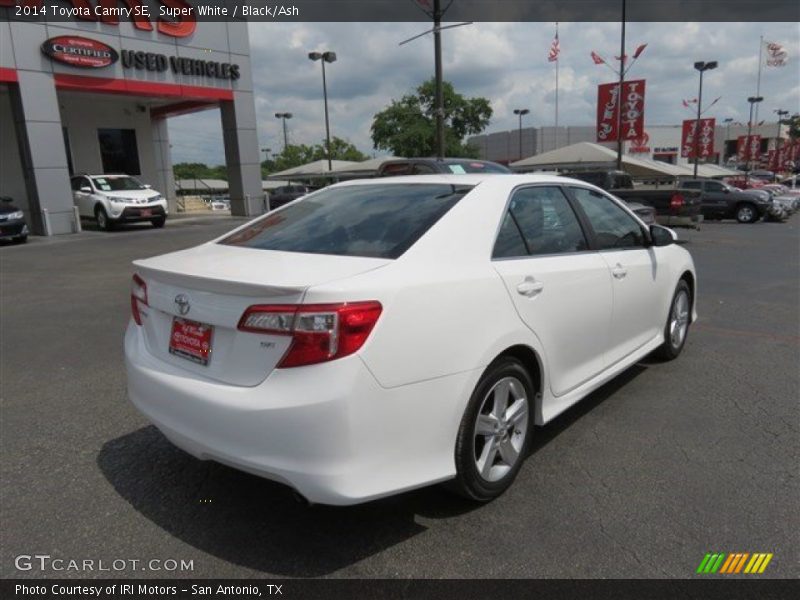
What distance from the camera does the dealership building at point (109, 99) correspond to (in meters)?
17.9

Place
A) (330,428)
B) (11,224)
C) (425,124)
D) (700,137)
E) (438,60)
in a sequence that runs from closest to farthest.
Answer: (330,428)
(438,60)
(11,224)
(700,137)
(425,124)

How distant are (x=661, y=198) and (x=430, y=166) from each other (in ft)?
→ 28.5

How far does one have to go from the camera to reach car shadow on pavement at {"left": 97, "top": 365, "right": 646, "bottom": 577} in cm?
260

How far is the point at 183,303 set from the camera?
2678mm

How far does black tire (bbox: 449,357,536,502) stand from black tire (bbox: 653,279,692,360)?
7.54ft

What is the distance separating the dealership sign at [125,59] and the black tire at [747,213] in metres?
20.6

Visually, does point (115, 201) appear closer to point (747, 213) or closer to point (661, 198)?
point (661, 198)

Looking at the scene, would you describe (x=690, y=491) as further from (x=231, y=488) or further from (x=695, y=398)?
(x=231, y=488)

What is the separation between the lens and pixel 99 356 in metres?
5.54

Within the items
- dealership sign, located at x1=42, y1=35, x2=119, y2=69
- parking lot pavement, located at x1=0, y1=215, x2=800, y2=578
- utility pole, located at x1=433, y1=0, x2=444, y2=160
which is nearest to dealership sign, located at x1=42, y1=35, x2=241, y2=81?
dealership sign, located at x1=42, y1=35, x2=119, y2=69

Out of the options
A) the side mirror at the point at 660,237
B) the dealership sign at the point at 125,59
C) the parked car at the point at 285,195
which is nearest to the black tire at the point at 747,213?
the parked car at the point at 285,195

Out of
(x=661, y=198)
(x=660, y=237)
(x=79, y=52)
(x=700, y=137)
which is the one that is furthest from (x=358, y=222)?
(x=700, y=137)

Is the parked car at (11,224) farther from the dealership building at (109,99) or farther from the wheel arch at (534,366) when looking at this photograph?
the wheel arch at (534,366)

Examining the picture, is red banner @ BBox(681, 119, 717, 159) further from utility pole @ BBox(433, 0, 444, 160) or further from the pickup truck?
utility pole @ BBox(433, 0, 444, 160)
